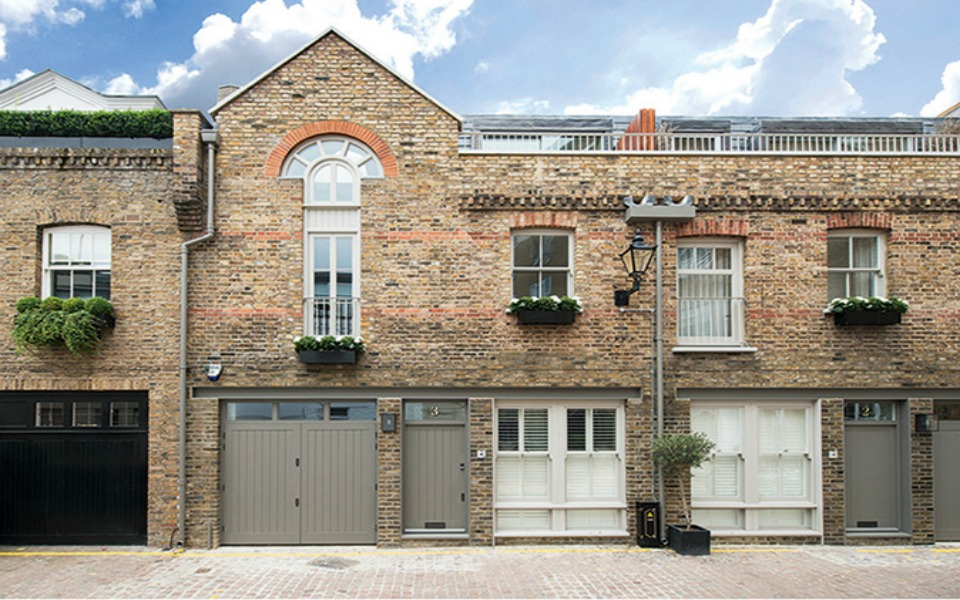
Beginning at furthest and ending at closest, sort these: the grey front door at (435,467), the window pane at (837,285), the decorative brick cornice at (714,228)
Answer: the window pane at (837,285), the decorative brick cornice at (714,228), the grey front door at (435,467)

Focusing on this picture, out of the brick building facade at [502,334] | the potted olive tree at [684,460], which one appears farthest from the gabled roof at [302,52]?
the potted olive tree at [684,460]

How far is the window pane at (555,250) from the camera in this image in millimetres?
11266

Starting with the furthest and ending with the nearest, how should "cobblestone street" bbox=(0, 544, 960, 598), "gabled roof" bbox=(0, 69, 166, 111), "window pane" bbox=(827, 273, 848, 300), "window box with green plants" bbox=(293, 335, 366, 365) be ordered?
1. "gabled roof" bbox=(0, 69, 166, 111)
2. "window pane" bbox=(827, 273, 848, 300)
3. "window box with green plants" bbox=(293, 335, 366, 365)
4. "cobblestone street" bbox=(0, 544, 960, 598)

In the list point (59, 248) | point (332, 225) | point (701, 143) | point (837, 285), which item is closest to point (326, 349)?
point (332, 225)

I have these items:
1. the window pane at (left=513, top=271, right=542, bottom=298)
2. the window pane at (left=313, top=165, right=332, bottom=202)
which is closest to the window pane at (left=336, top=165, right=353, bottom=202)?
the window pane at (left=313, top=165, right=332, bottom=202)

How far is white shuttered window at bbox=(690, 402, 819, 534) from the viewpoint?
1105 cm

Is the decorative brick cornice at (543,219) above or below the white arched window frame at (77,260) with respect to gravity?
above

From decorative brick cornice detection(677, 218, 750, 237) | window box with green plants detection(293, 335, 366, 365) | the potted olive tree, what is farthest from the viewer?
decorative brick cornice detection(677, 218, 750, 237)

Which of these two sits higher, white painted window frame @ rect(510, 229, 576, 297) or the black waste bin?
white painted window frame @ rect(510, 229, 576, 297)

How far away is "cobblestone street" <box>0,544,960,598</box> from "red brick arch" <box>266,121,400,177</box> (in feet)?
20.2

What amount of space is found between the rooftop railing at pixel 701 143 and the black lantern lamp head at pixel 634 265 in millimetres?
1754

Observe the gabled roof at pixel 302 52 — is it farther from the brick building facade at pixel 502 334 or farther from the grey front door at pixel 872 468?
the grey front door at pixel 872 468

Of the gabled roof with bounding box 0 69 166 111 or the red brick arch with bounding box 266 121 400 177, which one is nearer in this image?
the red brick arch with bounding box 266 121 400 177

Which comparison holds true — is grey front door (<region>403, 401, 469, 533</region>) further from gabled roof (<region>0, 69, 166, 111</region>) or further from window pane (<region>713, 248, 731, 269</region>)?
gabled roof (<region>0, 69, 166, 111</region>)
